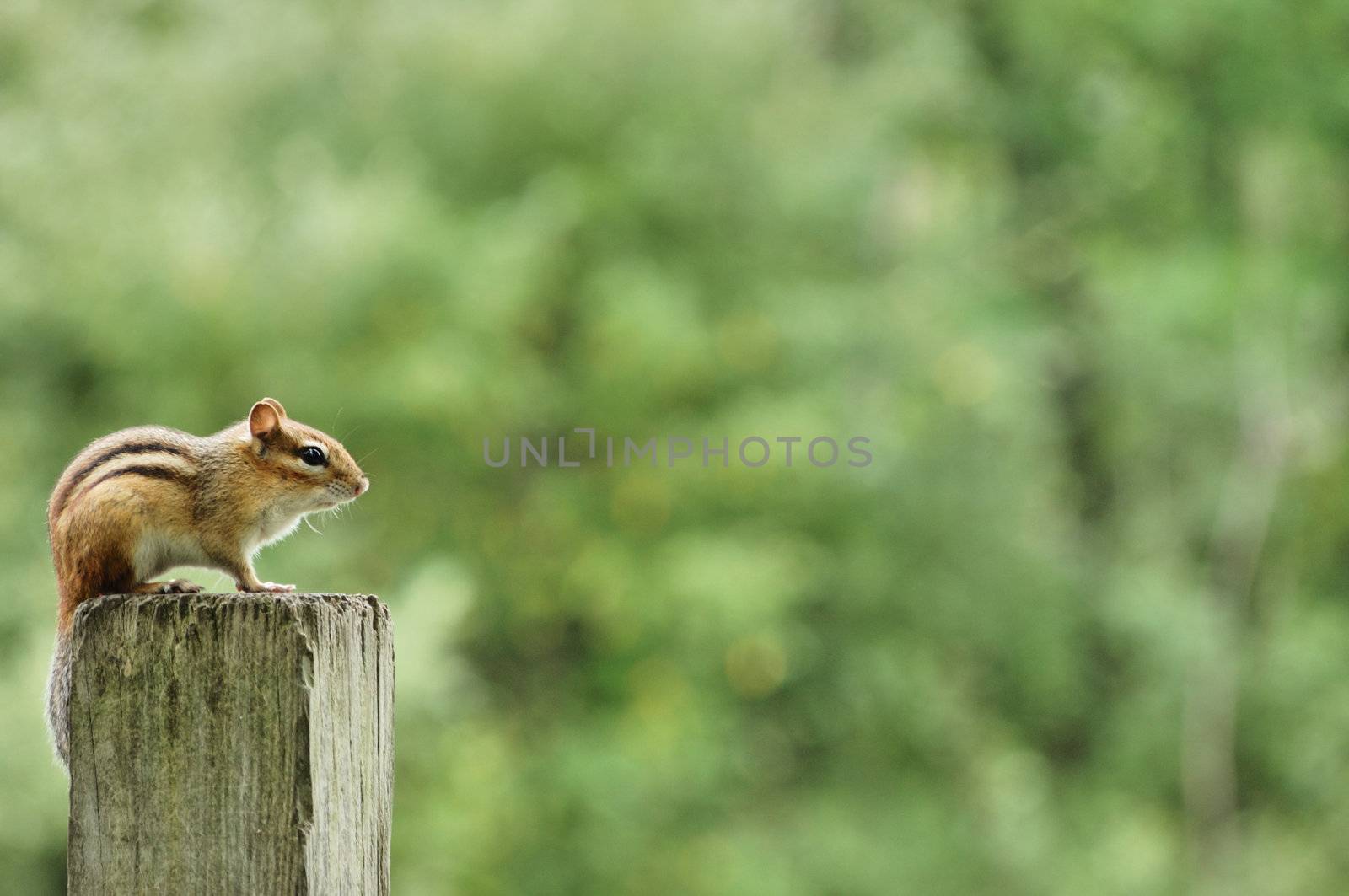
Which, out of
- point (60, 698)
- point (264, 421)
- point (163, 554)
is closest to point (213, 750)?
point (60, 698)

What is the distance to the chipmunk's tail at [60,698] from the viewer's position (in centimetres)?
173

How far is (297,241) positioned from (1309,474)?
32.0ft

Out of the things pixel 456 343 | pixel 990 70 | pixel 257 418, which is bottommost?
pixel 257 418

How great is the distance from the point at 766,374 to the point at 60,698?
33.6 ft

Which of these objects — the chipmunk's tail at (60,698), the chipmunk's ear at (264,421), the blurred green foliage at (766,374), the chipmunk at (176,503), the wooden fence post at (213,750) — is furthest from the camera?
the blurred green foliage at (766,374)

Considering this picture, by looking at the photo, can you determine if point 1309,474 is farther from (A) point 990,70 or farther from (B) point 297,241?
(B) point 297,241

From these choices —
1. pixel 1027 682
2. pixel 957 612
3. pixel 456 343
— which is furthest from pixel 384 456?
pixel 1027 682

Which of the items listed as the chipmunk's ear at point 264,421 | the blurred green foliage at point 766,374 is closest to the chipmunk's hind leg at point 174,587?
the chipmunk's ear at point 264,421

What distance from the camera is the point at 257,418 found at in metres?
2.27

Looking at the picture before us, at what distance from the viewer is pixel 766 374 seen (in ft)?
38.9

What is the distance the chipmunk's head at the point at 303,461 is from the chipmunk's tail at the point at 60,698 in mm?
526

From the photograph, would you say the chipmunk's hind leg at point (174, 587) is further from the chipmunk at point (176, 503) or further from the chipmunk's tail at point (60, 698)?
the chipmunk's tail at point (60, 698)

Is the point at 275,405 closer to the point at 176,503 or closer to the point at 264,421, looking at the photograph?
the point at 264,421

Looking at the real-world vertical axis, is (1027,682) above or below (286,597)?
above
